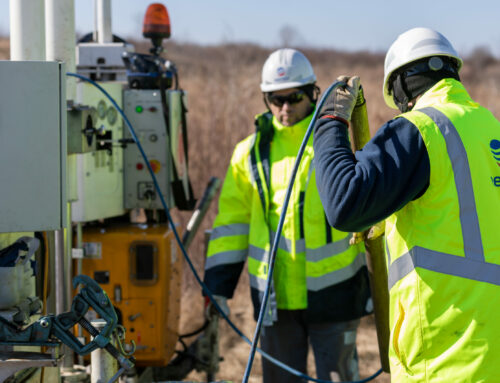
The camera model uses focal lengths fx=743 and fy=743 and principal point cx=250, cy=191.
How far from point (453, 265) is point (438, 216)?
0.48 feet

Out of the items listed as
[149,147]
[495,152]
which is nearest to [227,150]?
[149,147]

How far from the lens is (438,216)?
213 centimetres

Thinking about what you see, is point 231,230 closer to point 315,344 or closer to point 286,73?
point 315,344

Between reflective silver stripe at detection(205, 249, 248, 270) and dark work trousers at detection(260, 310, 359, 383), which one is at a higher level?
reflective silver stripe at detection(205, 249, 248, 270)

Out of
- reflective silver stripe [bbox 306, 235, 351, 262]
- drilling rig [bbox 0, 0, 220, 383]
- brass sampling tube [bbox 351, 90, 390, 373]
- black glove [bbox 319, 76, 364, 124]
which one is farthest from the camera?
reflective silver stripe [bbox 306, 235, 351, 262]

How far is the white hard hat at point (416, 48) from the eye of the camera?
237 centimetres

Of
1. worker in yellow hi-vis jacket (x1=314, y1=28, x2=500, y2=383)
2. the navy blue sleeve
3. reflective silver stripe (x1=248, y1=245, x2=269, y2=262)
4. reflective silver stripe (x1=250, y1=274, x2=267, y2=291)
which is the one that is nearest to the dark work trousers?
reflective silver stripe (x1=250, y1=274, x2=267, y2=291)

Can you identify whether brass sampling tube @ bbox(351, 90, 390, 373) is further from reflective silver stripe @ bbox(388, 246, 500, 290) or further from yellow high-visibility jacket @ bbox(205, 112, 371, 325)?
reflective silver stripe @ bbox(388, 246, 500, 290)

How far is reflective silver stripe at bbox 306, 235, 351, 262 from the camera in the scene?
350 cm

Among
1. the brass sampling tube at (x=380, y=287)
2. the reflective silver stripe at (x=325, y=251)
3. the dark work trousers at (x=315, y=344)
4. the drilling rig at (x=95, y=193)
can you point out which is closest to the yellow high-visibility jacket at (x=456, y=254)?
the brass sampling tube at (x=380, y=287)

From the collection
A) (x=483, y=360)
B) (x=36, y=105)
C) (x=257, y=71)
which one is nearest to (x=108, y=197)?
(x=36, y=105)

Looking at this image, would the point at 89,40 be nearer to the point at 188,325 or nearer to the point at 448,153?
the point at 188,325

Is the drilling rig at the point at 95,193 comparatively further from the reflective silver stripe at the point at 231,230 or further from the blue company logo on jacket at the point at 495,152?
the blue company logo on jacket at the point at 495,152

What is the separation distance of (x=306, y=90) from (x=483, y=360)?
1.97 m
